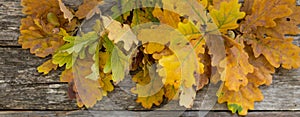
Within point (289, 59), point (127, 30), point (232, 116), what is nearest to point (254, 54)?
point (289, 59)

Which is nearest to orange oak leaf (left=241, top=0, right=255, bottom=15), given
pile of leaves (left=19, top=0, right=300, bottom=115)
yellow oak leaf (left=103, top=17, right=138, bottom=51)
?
pile of leaves (left=19, top=0, right=300, bottom=115)

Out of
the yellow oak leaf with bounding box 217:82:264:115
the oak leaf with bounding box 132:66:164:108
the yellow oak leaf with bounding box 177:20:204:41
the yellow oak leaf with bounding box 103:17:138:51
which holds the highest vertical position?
the yellow oak leaf with bounding box 103:17:138:51

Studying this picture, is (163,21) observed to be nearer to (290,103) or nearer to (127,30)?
(127,30)

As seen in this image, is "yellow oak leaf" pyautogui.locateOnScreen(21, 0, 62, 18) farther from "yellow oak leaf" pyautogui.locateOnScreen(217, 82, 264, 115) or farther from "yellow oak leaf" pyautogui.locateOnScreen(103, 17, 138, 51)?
"yellow oak leaf" pyautogui.locateOnScreen(217, 82, 264, 115)

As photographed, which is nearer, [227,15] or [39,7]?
[227,15]

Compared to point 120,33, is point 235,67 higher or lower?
lower

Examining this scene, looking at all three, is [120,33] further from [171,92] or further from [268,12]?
[268,12]

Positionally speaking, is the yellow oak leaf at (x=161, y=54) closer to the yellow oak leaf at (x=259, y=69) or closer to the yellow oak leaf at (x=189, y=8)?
the yellow oak leaf at (x=189, y=8)

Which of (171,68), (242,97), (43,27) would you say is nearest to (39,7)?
(43,27)
